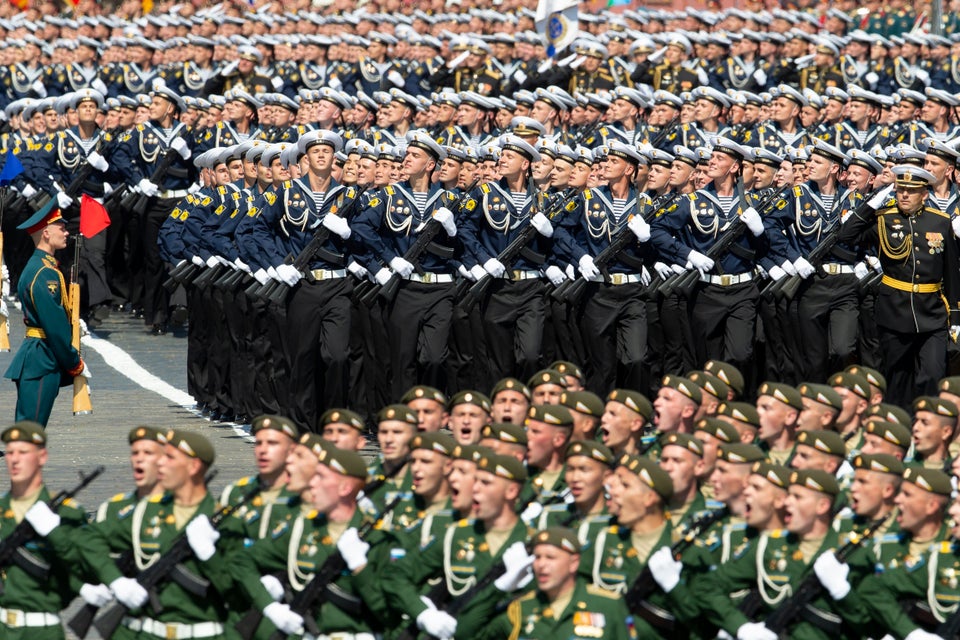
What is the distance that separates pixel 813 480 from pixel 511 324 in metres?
7.75

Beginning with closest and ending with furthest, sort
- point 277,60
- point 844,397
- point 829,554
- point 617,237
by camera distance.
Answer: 1. point 829,554
2. point 844,397
3. point 617,237
4. point 277,60

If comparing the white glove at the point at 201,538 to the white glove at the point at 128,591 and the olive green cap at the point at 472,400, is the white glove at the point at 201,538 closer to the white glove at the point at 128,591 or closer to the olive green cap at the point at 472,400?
the white glove at the point at 128,591

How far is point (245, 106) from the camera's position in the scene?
77.5 feet

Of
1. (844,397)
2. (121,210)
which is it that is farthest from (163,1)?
(844,397)

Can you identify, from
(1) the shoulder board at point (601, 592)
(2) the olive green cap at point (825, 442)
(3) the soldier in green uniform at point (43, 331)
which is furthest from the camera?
(3) the soldier in green uniform at point (43, 331)

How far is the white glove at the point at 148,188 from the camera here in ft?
77.5

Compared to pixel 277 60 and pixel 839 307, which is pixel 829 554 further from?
pixel 277 60

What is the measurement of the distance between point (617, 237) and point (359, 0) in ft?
64.9

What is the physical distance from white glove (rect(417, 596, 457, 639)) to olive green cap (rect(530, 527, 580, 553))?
1.78ft

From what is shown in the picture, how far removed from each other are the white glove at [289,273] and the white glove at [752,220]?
10.6ft

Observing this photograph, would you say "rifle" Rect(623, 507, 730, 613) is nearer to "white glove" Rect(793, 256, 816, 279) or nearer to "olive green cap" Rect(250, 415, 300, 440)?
"olive green cap" Rect(250, 415, 300, 440)

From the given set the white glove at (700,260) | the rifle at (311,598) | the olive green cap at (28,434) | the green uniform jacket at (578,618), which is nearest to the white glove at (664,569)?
the green uniform jacket at (578,618)

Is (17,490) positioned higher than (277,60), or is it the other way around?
(17,490)

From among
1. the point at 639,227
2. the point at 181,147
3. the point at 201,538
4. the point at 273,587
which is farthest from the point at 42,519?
the point at 181,147
